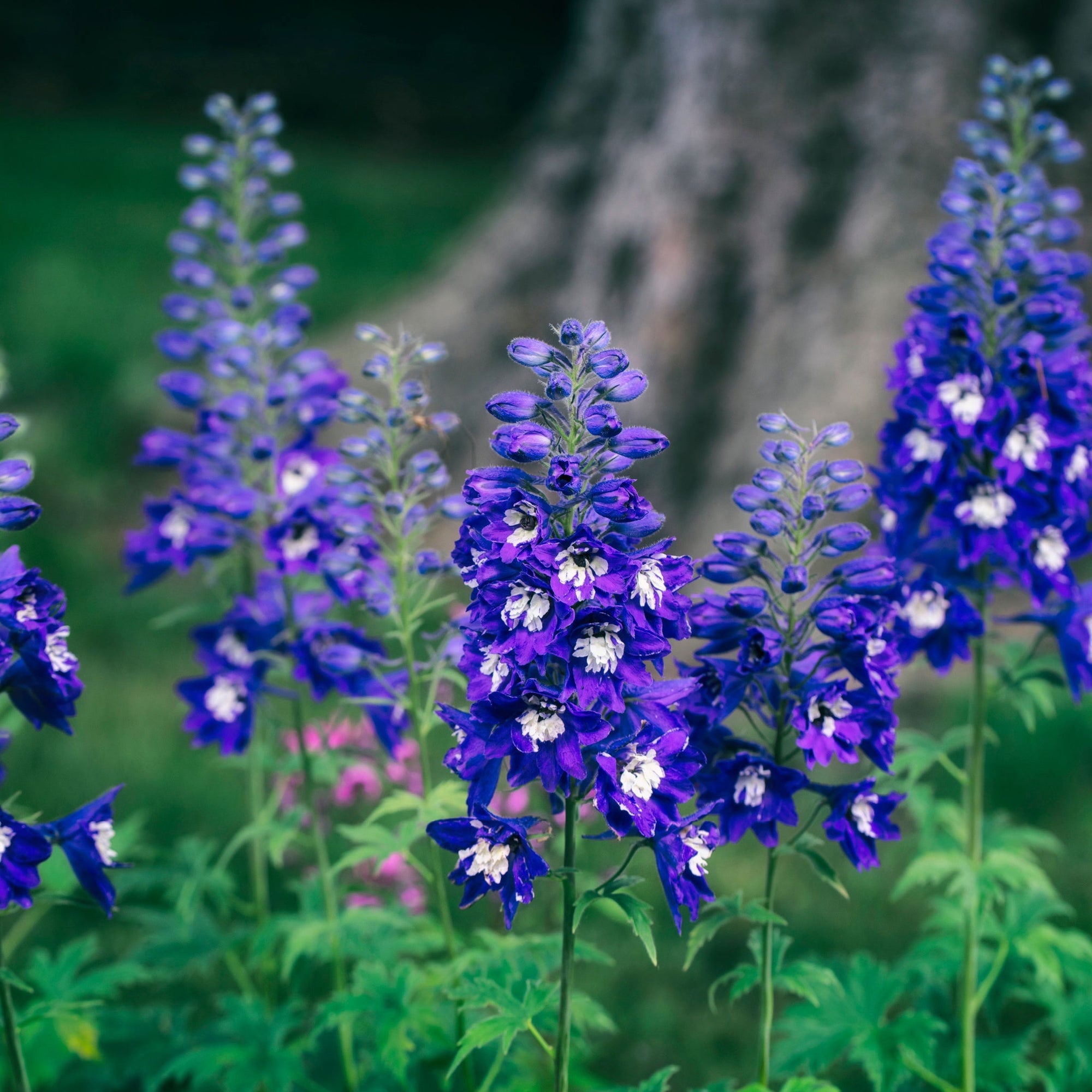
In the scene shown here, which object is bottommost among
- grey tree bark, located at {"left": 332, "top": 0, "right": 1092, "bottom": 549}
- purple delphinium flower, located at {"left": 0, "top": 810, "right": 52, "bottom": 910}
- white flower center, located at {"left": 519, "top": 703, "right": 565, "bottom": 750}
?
purple delphinium flower, located at {"left": 0, "top": 810, "right": 52, "bottom": 910}

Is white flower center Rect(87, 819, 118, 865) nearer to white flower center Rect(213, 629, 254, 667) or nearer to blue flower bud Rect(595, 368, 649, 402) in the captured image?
white flower center Rect(213, 629, 254, 667)

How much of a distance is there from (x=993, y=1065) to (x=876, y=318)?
344 cm

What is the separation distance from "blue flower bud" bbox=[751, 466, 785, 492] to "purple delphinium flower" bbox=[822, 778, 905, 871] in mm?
598

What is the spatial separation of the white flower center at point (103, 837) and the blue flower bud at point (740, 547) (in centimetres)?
134

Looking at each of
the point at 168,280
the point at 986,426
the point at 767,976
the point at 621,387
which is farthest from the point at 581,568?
the point at 168,280

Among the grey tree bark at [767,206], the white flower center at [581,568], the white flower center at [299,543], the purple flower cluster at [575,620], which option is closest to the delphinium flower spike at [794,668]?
the purple flower cluster at [575,620]

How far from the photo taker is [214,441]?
3.12m

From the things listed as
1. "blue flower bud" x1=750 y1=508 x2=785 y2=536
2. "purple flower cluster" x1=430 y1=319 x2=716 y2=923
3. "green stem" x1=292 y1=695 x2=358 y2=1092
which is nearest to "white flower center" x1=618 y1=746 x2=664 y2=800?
"purple flower cluster" x1=430 y1=319 x2=716 y2=923

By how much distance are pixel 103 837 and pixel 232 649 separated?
0.77m

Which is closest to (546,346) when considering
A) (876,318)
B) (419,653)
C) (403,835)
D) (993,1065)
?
(403,835)

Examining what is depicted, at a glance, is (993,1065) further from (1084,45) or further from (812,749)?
(1084,45)

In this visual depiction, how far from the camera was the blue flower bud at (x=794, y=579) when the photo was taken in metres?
2.25

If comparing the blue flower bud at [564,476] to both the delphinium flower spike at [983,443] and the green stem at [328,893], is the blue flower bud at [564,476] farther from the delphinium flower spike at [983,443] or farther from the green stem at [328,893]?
the green stem at [328,893]

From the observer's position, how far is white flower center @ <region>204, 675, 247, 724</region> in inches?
118
